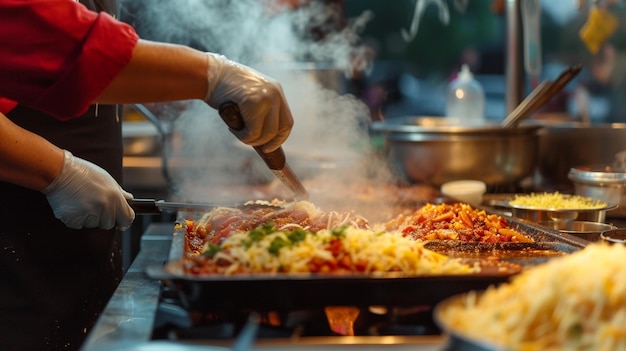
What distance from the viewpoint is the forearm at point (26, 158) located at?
2586 mm

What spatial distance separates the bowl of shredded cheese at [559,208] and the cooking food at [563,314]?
1651 mm

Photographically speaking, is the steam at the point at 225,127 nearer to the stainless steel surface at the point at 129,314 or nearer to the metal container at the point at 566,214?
the metal container at the point at 566,214

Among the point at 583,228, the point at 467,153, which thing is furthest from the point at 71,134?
the point at 583,228

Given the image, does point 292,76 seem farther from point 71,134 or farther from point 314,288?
point 314,288

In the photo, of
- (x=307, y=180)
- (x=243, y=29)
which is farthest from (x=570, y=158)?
(x=243, y=29)

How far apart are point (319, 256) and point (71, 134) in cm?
160

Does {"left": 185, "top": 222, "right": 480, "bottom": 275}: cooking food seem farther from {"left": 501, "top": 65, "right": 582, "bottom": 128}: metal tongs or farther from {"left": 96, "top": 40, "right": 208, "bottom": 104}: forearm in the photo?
{"left": 501, "top": 65, "right": 582, "bottom": 128}: metal tongs

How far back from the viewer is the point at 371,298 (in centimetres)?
196

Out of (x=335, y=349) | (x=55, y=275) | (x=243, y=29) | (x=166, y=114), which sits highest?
(x=243, y=29)

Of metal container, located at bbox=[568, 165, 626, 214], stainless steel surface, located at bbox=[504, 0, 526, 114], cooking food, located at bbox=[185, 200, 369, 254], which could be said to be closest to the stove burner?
cooking food, located at bbox=[185, 200, 369, 254]

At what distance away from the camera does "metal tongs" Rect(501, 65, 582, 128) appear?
3766 millimetres

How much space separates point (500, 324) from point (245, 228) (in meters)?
1.39

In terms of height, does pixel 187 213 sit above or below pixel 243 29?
below

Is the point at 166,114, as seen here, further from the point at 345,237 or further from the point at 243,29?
the point at 345,237
